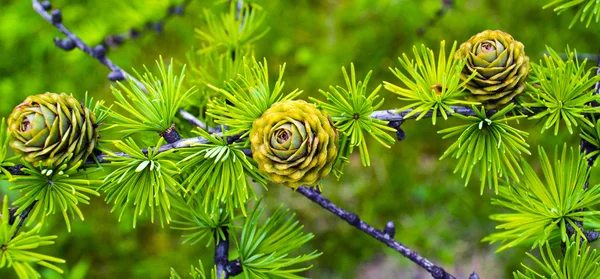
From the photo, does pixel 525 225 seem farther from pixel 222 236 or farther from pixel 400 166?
pixel 400 166

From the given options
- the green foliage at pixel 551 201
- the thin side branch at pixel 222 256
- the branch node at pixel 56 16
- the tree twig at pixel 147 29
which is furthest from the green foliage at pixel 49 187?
the tree twig at pixel 147 29

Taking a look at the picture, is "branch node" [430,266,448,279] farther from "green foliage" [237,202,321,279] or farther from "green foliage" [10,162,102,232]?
"green foliage" [10,162,102,232]

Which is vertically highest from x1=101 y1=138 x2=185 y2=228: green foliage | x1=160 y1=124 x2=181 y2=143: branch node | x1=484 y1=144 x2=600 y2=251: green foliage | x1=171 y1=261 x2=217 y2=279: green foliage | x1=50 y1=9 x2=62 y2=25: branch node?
x1=50 y1=9 x2=62 y2=25: branch node

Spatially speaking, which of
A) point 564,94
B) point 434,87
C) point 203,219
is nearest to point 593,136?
point 564,94

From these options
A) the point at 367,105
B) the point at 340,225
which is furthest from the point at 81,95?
the point at 367,105

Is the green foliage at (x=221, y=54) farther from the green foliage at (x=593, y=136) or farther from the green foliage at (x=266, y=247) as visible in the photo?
the green foliage at (x=593, y=136)

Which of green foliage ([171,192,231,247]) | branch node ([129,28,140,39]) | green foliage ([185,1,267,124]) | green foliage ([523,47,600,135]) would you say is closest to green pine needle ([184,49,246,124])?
green foliage ([185,1,267,124])

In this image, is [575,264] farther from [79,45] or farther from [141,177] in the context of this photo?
[79,45]
